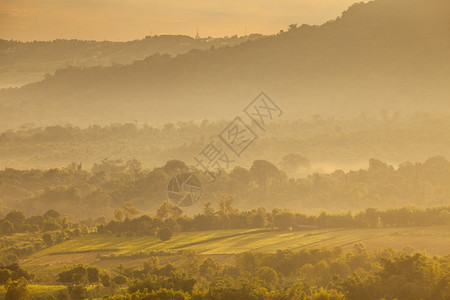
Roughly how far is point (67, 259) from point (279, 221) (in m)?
36.8

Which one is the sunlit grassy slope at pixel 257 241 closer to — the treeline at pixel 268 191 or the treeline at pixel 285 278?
the treeline at pixel 285 278

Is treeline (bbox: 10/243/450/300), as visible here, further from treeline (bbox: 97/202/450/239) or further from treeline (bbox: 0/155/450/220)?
treeline (bbox: 0/155/450/220)

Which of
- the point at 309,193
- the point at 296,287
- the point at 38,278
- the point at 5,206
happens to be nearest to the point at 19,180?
the point at 5,206

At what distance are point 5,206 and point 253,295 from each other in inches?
5461

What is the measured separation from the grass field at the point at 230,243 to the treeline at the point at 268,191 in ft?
167

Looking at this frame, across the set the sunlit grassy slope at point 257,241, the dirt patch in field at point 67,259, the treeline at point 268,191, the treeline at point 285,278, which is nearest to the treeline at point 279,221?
the sunlit grassy slope at point 257,241

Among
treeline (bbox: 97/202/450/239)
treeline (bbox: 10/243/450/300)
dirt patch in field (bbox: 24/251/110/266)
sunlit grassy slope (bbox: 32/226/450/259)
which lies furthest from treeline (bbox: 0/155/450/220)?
treeline (bbox: 10/243/450/300)

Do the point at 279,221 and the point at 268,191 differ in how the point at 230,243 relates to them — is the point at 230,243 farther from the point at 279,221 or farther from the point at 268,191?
the point at 268,191

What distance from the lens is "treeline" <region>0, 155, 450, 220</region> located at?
158 m

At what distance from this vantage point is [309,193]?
16475 centimetres

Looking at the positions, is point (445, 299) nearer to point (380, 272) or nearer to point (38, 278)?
point (380, 272)

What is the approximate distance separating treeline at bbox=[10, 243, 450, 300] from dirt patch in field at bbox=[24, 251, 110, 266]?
1158cm

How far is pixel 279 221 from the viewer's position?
4274 inches

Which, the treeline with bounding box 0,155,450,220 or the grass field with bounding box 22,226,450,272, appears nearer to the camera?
the grass field with bounding box 22,226,450,272
